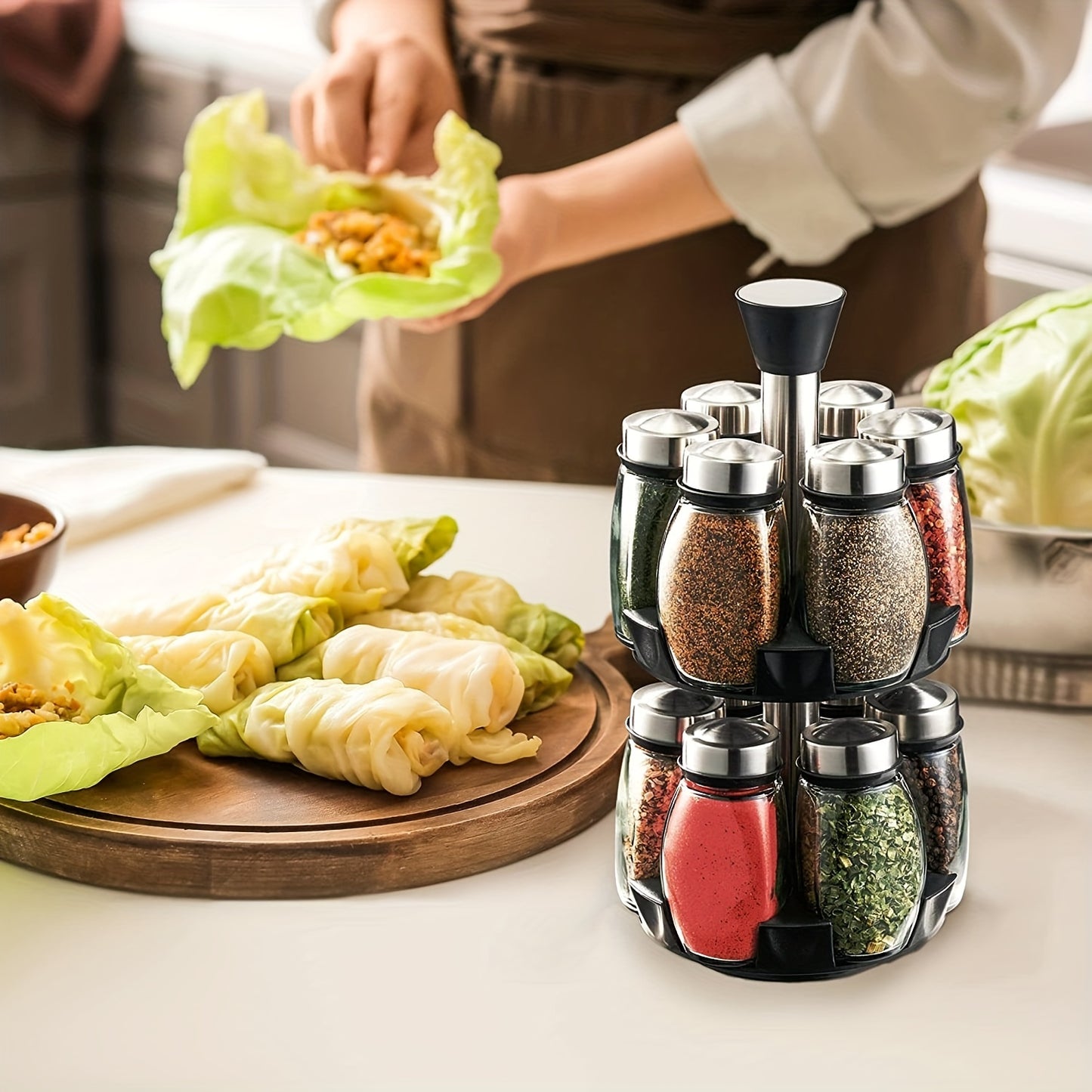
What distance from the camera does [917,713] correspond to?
37.1 inches

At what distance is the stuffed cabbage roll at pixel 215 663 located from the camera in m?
1.12

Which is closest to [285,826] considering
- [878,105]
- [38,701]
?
[38,701]

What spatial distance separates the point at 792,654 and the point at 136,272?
372 centimetres

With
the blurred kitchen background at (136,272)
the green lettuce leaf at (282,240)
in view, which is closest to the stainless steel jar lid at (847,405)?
the green lettuce leaf at (282,240)

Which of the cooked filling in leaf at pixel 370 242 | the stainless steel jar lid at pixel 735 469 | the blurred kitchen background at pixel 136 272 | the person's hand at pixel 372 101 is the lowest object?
the blurred kitchen background at pixel 136 272

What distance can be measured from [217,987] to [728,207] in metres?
1.29

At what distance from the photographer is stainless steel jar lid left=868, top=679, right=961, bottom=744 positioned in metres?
0.94

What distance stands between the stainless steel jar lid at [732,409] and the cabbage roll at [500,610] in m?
0.33

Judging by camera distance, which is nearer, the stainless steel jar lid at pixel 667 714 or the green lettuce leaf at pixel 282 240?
the stainless steel jar lid at pixel 667 714

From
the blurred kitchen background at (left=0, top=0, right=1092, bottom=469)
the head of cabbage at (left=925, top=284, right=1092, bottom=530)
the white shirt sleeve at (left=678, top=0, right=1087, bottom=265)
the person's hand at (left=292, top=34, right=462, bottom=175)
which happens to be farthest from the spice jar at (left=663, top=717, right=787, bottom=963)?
the blurred kitchen background at (left=0, top=0, right=1092, bottom=469)

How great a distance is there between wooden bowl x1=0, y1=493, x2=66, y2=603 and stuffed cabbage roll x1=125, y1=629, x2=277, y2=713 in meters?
0.13

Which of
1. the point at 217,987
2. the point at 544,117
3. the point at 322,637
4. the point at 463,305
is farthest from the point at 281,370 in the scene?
the point at 217,987

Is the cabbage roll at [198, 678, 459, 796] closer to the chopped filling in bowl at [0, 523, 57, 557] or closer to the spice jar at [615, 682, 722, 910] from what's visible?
the spice jar at [615, 682, 722, 910]

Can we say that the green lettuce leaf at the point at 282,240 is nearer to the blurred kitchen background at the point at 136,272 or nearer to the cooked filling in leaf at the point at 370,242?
the cooked filling in leaf at the point at 370,242
